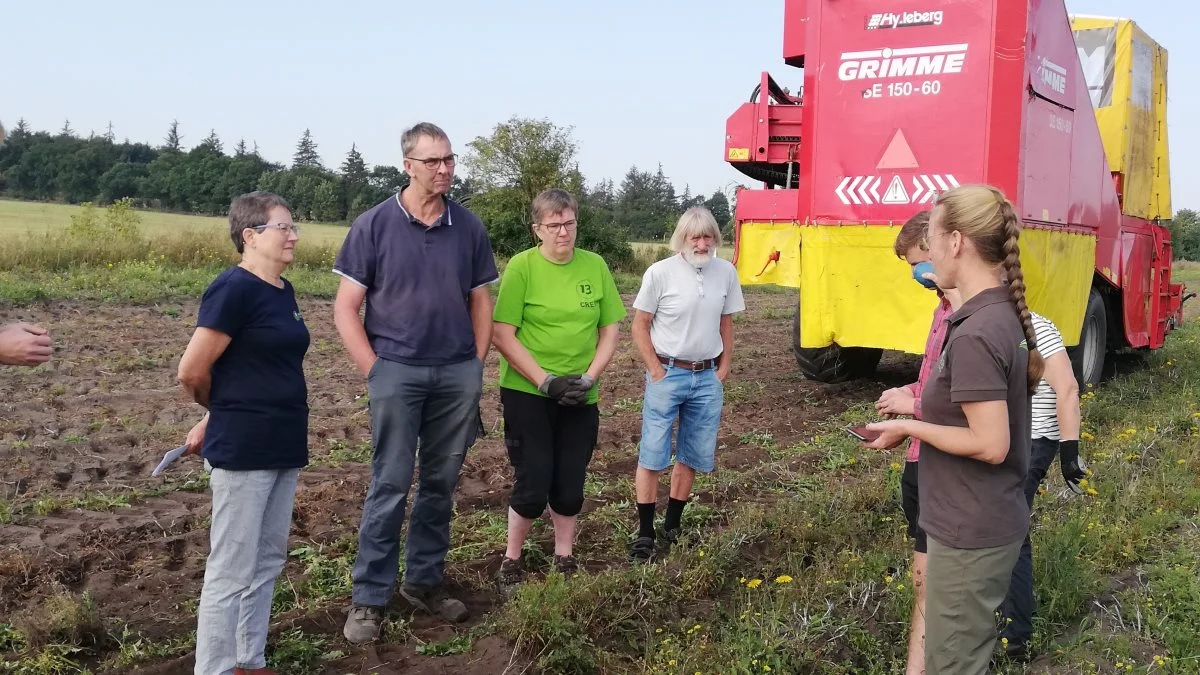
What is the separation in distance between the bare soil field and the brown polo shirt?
1.67 meters

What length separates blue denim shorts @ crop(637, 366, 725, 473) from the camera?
4.48m

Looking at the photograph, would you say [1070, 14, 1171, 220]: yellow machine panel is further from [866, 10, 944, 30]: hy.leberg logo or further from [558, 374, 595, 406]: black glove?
[558, 374, 595, 406]: black glove

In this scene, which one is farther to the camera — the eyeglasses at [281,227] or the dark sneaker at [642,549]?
the dark sneaker at [642,549]

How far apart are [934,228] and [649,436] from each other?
2.23m


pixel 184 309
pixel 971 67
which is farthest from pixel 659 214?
pixel 971 67

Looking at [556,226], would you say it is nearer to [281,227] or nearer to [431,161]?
[431,161]

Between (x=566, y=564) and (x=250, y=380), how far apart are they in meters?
1.76

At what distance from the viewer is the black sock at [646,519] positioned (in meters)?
4.52

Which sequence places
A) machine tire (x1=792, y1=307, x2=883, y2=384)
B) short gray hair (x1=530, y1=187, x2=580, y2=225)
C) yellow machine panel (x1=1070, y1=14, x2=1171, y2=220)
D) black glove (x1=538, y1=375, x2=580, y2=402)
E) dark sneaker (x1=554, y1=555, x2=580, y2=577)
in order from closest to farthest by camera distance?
black glove (x1=538, y1=375, x2=580, y2=402)
short gray hair (x1=530, y1=187, x2=580, y2=225)
dark sneaker (x1=554, y1=555, x2=580, y2=577)
yellow machine panel (x1=1070, y1=14, x2=1171, y2=220)
machine tire (x1=792, y1=307, x2=883, y2=384)

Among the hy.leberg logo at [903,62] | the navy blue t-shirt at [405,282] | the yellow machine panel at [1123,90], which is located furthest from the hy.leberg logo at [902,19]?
the navy blue t-shirt at [405,282]

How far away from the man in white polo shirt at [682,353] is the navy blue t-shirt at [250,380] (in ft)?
6.00

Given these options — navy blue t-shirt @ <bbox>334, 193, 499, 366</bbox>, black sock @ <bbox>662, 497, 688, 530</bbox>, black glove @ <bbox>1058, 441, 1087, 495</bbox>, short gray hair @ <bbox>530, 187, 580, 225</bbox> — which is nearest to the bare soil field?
black sock @ <bbox>662, 497, 688, 530</bbox>

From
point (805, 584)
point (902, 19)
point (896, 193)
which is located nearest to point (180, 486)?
point (805, 584)

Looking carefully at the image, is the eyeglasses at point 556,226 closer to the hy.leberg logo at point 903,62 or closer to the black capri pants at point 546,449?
the black capri pants at point 546,449
